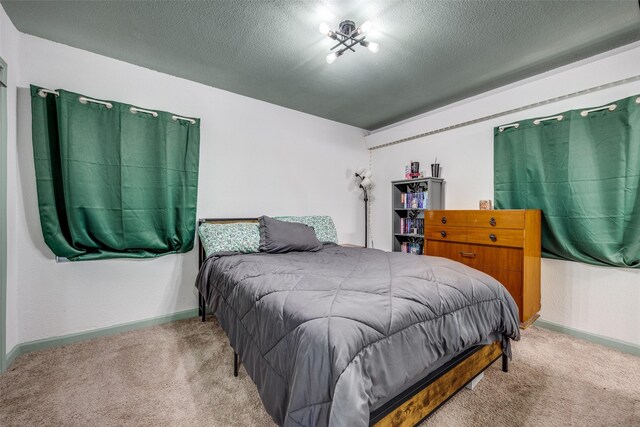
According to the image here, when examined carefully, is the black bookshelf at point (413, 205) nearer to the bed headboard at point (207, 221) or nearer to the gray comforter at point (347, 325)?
the gray comforter at point (347, 325)

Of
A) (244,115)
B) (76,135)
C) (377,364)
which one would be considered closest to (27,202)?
(76,135)

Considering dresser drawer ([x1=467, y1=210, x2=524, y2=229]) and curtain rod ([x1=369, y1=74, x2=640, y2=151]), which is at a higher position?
curtain rod ([x1=369, y1=74, x2=640, y2=151])

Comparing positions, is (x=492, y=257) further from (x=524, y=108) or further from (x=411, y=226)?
(x=524, y=108)

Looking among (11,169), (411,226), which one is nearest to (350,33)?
(411,226)

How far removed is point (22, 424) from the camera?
140 cm

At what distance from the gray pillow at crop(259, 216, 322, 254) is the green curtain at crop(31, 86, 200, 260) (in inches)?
29.9

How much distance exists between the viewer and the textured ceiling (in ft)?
5.93

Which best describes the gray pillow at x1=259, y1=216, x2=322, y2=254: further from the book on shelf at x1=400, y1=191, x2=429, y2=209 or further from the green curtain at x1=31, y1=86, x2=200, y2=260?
the book on shelf at x1=400, y1=191, x2=429, y2=209

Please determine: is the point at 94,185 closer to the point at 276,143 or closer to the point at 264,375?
the point at 276,143

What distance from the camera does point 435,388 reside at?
1.35 meters

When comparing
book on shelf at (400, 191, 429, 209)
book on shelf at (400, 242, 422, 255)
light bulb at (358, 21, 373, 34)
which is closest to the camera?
light bulb at (358, 21, 373, 34)

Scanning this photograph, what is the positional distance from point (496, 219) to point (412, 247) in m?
1.27

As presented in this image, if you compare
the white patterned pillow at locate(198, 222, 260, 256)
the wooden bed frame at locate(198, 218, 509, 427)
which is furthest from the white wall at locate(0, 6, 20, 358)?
the wooden bed frame at locate(198, 218, 509, 427)

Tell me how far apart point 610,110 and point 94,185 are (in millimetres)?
4249
